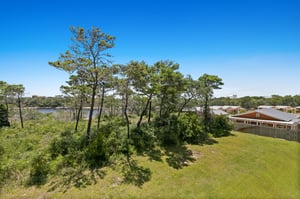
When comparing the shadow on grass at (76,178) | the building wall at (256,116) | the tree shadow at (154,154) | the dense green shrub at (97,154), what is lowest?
the shadow on grass at (76,178)

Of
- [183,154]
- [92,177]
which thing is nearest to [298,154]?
[183,154]

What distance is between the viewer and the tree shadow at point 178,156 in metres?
7.89

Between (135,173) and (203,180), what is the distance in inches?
116

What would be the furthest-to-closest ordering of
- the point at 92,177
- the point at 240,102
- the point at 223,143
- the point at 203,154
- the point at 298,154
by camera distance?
the point at 240,102 < the point at 223,143 < the point at 298,154 < the point at 203,154 < the point at 92,177

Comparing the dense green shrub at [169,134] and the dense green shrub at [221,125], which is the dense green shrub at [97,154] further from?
the dense green shrub at [221,125]

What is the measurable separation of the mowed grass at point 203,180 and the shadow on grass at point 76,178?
0.22 feet

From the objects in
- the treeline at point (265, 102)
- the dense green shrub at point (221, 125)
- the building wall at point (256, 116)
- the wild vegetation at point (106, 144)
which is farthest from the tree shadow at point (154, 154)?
the treeline at point (265, 102)

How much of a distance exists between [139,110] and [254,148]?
11.4 metres

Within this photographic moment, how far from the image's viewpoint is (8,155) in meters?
8.09

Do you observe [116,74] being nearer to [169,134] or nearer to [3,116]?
[169,134]

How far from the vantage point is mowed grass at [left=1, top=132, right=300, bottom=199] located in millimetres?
→ 5566

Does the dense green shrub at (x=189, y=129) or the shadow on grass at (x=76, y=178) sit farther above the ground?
the dense green shrub at (x=189, y=129)

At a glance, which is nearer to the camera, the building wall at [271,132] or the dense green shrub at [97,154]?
the dense green shrub at [97,154]

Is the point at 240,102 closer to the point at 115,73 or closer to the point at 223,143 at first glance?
the point at 223,143
